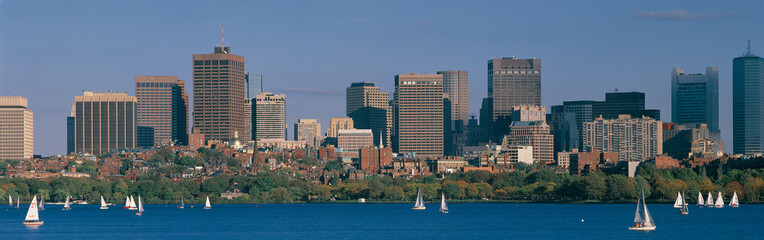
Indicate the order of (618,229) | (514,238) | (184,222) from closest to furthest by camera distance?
1. (514,238)
2. (618,229)
3. (184,222)

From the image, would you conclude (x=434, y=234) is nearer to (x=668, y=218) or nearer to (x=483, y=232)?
(x=483, y=232)

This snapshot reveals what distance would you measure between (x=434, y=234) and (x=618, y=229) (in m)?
20.5

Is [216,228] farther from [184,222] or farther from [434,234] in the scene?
[434,234]

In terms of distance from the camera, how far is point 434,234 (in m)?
145

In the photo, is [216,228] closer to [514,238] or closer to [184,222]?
[184,222]

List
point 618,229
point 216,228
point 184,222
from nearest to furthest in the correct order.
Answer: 1. point 618,229
2. point 216,228
3. point 184,222

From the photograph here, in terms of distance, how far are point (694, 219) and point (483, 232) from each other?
3609cm

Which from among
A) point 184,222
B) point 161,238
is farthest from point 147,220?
point 161,238

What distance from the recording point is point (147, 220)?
189 m

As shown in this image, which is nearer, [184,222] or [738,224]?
[738,224]

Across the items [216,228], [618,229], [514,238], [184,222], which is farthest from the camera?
[184,222]

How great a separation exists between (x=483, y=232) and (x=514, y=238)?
35.7ft

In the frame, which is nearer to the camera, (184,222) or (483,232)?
(483,232)

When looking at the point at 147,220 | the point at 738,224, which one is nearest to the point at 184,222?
the point at 147,220
